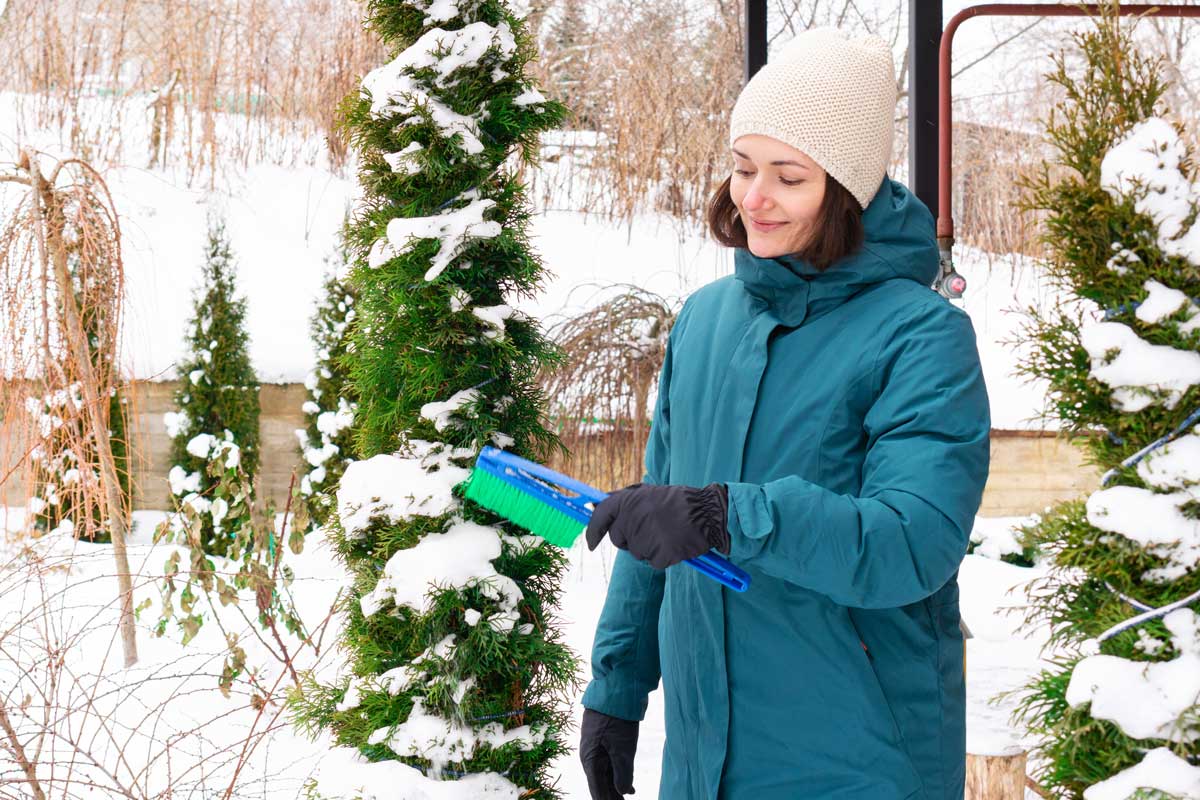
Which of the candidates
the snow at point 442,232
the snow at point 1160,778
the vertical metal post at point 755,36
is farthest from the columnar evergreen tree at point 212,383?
the snow at point 1160,778

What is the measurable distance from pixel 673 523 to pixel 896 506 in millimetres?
227

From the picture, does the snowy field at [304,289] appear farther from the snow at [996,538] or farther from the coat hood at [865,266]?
the coat hood at [865,266]

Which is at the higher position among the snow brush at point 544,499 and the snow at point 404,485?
the snow brush at point 544,499

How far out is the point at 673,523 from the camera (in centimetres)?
109

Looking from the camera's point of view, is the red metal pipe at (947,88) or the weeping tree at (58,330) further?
the weeping tree at (58,330)

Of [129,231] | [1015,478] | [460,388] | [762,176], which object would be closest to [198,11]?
[129,231]

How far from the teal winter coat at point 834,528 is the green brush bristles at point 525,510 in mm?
153

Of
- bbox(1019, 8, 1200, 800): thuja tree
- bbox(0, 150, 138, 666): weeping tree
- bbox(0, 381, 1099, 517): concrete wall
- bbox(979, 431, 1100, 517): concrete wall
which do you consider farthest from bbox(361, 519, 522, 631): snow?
bbox(979, 431, 1100, 517): concrete wall

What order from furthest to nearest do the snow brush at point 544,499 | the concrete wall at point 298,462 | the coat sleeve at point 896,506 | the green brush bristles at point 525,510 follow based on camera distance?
the concrete wall at point 298,462 → the green brush bristles at point 525,510 → the snow brush at point 544,499 → the coat sleeve at point 896,506

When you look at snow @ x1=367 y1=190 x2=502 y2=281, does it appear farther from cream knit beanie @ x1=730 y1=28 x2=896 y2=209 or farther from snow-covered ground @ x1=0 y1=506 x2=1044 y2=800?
snow-covered ground @ x1=0 y1=506 x2=1044 y2=800

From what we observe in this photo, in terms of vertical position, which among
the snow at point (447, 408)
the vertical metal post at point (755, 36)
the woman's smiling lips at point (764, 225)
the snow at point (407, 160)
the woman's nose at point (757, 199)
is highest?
the vertical metal post at point (755, 36)

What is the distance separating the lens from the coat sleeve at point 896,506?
1053 millimetres

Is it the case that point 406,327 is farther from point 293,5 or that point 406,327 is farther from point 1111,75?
point 293,5

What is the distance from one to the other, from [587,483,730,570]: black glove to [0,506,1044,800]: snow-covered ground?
5.25ft
